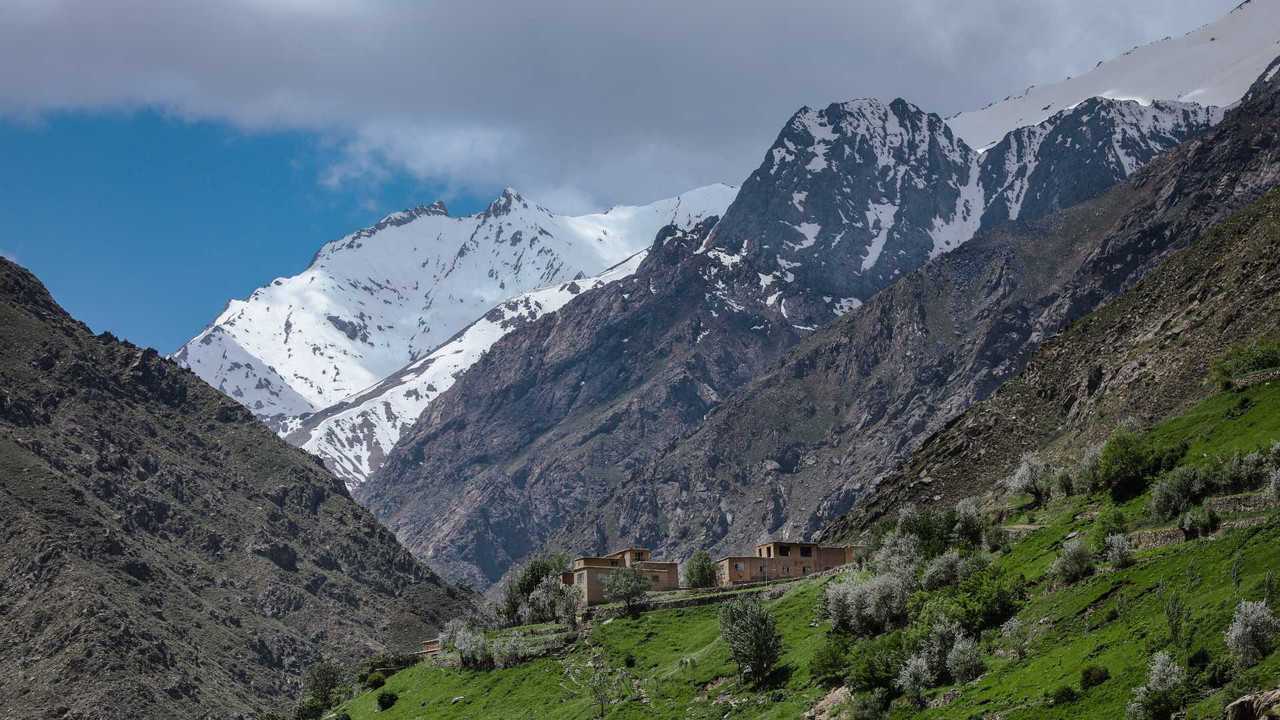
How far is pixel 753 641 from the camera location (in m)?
96.0

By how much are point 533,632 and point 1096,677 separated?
81992 mm

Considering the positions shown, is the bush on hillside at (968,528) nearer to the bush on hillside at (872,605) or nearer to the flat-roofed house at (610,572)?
the bush on hillside at (872,605)

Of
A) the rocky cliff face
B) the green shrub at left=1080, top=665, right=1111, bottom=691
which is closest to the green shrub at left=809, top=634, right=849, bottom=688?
the green shrub at left=1080, top=665, right=1111, bottom=691

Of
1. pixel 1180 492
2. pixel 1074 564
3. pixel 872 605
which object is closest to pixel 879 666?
pixel 1074 564

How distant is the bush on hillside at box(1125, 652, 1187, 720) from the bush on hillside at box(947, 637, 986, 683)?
56.0ft

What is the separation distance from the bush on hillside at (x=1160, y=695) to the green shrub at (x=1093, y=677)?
210 inches

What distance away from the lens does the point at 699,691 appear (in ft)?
328

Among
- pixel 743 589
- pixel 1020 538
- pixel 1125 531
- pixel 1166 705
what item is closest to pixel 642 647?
pixel 743 589

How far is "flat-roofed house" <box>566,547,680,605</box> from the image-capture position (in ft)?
470

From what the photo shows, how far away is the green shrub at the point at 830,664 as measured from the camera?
8631 centimetres

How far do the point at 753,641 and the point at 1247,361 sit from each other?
5077 centimetres

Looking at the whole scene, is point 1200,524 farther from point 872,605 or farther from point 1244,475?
point 872,605

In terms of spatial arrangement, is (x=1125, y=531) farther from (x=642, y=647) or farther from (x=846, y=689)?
(x=642, y=647)

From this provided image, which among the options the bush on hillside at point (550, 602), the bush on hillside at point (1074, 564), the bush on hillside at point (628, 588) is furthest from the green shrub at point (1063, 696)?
the bush on hillside at point (550, 602)
